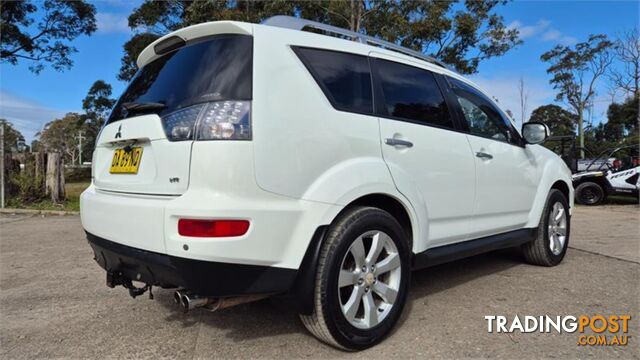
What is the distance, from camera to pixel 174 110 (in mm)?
2166

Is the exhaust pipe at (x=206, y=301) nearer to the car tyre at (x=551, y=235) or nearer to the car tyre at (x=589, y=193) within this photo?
the car tyre at (x=551, y=235)

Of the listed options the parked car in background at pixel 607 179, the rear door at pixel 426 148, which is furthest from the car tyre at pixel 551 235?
the parked car in background at pixel 607 179

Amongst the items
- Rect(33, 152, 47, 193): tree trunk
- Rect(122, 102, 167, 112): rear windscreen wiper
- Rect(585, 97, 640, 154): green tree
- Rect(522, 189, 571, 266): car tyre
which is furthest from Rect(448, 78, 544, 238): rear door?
Rect(585, 97, 640, 154): green tree

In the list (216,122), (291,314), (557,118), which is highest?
(557,118)

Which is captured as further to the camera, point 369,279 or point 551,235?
point 551,235

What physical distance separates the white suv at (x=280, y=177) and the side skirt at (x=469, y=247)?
2cm

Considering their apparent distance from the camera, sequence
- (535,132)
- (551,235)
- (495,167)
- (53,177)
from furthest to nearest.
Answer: (53,177) → (551,235) → (535,132) → (495,167)

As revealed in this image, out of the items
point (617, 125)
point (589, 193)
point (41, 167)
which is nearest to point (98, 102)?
point (41, 167)

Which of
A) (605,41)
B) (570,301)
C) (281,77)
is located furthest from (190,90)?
(605,41)

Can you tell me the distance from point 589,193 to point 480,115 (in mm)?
9337

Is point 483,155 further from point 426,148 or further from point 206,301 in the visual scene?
point 206,301

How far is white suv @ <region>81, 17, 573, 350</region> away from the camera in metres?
1.97

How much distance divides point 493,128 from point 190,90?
2.61 metres

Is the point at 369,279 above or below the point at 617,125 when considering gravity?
below
